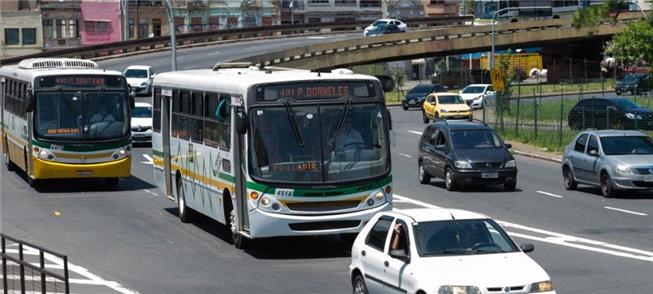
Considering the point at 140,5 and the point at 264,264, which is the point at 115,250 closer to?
the point at 264,264

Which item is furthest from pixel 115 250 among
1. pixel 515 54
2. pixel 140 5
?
pixel 140 5

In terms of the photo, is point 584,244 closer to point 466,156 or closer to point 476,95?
point 466,156

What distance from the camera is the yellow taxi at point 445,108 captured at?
196 feet

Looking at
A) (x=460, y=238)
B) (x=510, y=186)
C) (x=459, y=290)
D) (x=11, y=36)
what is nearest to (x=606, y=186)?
(x=510, y=186)

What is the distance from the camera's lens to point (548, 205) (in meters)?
29.3

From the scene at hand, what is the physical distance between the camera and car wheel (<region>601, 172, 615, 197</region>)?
99.6ft

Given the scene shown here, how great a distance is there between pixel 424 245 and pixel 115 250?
9547 millimetres

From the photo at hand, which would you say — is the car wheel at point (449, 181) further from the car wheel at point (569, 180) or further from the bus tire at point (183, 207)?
the bus tire at point (183, 207)

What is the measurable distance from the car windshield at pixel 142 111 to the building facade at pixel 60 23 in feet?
237

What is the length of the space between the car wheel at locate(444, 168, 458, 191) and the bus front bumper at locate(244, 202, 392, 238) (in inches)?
459

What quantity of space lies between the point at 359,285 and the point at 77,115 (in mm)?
17756

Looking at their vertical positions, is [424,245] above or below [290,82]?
below

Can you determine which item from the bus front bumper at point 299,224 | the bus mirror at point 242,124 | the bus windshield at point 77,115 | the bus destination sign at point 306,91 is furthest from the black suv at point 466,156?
the bus mirror at point 242,124

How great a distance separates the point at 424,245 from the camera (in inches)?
573
